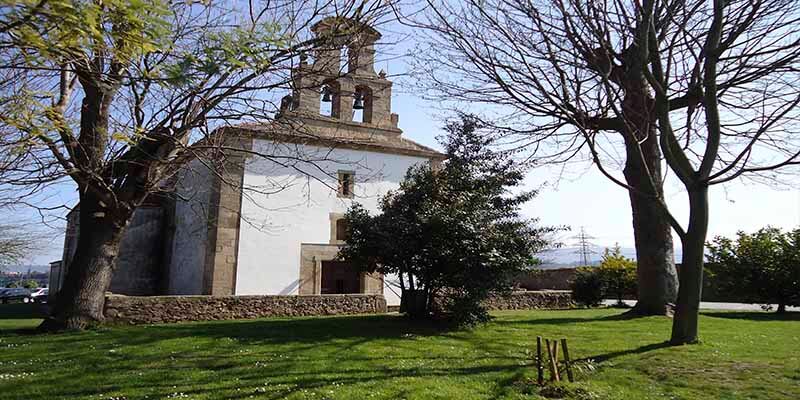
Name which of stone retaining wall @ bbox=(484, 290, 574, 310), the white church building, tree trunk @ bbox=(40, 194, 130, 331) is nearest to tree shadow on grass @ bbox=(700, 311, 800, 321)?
stone retaining wall @ bbox=(484, 290, 574, 310)

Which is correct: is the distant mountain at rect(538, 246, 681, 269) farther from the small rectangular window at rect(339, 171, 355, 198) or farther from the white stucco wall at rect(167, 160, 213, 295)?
the white stucco wall at rect(167, 160, 213, 295)

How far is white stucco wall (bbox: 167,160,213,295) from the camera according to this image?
18125 mm

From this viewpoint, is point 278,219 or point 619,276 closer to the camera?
point 278,219

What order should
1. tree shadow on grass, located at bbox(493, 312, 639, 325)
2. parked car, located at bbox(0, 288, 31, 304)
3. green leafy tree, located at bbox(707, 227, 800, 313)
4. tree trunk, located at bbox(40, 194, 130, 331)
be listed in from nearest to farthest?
tree trunk, located at bbox(40, 194, 130, 331), tree shadow on grass, located at bbox(493, 312, 639, 325), green leafy tree, located at bbox(707, 227, 800, 313), parked car, located at bbox(0, 288, 31, 304)

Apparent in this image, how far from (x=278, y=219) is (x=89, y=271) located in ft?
27.9

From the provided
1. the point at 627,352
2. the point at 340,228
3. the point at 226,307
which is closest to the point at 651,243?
the point at 627,352

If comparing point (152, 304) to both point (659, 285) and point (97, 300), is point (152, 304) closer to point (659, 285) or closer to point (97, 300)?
point (97, 300)

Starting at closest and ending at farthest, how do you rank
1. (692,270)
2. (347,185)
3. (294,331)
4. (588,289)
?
1. (692,270)
2. (294,331)
3. (588,289)
4. (347,185)

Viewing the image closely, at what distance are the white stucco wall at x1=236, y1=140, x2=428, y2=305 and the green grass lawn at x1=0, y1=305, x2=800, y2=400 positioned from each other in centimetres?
703

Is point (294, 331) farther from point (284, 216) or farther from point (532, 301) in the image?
point (532, 301)

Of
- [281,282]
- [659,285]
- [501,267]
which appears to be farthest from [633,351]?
[281,282]

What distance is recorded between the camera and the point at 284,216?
18734 mm

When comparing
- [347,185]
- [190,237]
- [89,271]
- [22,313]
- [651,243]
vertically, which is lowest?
[22,313]

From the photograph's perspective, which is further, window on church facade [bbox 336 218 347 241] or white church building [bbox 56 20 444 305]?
window on church facade [bbox 336 218 347 241]
